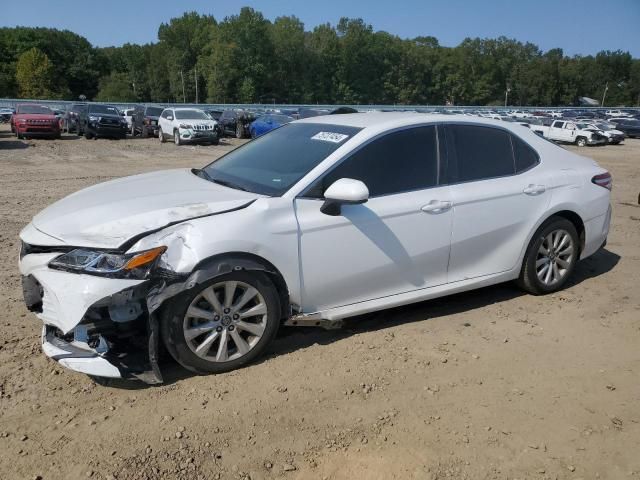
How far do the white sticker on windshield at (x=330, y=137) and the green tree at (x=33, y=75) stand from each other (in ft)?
345

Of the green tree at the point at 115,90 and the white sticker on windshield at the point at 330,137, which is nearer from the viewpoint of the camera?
the white sticker on windshield at the point at 330,137

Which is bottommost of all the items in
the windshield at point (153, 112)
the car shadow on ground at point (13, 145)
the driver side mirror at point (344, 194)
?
the car shadow on ground at point (13, 145)

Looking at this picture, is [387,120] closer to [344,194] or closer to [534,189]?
[344,194]

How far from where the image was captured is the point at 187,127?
78.7ft

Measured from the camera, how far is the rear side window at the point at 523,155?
4789 millimetres

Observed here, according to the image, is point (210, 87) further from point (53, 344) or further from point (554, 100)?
point (53, 344)

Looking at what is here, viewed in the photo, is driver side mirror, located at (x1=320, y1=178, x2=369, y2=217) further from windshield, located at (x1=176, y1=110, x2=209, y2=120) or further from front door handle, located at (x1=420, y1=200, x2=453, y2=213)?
windshield, located at (x1=176, y1=110, x2=209, y2=120)

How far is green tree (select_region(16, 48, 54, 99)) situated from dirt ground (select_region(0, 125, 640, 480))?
346ft

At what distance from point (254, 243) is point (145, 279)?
69cm

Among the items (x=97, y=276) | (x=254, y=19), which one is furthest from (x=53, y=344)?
(x=254, y=19)

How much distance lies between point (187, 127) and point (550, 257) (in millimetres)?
21126

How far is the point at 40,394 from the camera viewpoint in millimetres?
3316

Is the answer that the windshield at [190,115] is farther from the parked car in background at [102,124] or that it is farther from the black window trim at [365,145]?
the black window trim at [365,145]

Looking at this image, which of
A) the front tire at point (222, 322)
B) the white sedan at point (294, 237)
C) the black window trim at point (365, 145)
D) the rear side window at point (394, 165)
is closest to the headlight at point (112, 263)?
the white sedan at point (294, 237)
